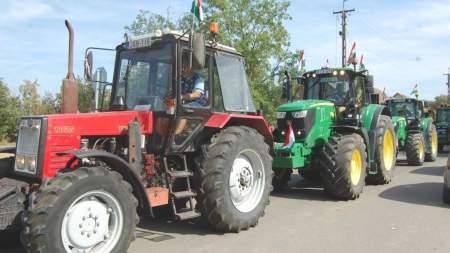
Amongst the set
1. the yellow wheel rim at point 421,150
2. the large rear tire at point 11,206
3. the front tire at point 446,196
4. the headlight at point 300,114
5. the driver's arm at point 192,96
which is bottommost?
the front tire at point 446,196

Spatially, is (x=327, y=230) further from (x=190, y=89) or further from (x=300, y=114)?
(x=300, y=114)

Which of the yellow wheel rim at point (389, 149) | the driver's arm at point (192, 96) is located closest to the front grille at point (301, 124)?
the yellow wheel rim at point (389, 149)

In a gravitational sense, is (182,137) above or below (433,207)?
above

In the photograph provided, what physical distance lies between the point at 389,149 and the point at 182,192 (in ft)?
22.7

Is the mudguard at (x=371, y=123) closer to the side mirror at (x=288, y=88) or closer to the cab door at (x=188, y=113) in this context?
the side mirror at (x=288, y=88)

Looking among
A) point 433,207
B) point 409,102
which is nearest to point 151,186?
point 433,207

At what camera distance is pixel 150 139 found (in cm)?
591

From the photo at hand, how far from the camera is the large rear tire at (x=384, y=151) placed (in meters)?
10.1

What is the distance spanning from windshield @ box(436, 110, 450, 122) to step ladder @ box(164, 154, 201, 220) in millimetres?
17862

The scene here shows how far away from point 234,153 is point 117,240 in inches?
78.2

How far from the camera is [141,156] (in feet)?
18.5

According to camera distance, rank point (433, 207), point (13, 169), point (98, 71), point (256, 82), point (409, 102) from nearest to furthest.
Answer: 1. point (13, 169)
2. point (98, 71)
3. point (433, 207)
4. point (409, 102)
5. point (256, 82)

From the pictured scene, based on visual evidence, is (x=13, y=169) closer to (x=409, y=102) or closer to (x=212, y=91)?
(x=212, y=91)

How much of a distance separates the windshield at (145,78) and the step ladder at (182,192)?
Result: 776 mm
